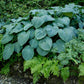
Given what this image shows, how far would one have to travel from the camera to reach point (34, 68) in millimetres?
2539

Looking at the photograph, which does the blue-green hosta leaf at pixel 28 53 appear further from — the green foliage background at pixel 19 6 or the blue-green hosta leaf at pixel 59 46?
the green foliage background at pixel 19 6

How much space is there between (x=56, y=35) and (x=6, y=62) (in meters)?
1.49

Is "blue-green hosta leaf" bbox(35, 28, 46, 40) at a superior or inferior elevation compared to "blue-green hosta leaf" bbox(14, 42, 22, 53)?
superior

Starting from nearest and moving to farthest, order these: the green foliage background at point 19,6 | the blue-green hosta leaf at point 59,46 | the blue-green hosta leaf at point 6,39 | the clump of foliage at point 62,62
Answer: the clump of foliage at point 62,62, the blue-green hosta leaf at point 59,46, the blue-green hosta leaf at point 6,39, the green foliage background at point 19,6

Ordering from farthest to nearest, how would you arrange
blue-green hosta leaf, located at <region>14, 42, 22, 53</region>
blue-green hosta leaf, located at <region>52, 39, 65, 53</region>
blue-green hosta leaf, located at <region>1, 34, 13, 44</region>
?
blue-green hosta leaf, located at <region>1, 34, 13, 44</region>
blue-green hosta leaf, located at <region>14, 42, 22, 53</region>
blue-green hosta leaf, located at <region>52, 39, 65, 53</region>

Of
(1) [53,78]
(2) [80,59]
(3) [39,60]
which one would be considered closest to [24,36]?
(3) [39,60]

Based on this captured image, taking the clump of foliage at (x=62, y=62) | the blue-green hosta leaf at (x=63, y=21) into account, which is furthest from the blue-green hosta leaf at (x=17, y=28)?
the blue-green hosta leaf at (x=63, y=21)

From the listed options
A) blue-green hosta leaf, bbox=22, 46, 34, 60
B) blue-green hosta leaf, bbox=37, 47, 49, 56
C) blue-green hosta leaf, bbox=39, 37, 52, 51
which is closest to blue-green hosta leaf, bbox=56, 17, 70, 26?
blue-green hosta leaf, bbox=39, 37, 52, 51

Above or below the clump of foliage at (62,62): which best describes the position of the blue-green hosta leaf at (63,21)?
above

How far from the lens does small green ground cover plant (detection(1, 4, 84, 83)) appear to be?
8.08ft

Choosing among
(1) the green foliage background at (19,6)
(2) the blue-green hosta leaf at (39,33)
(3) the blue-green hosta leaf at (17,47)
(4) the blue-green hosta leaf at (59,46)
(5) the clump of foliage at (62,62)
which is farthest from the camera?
(1) the green foliage background at (19,6)

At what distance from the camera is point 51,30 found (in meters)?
2.90

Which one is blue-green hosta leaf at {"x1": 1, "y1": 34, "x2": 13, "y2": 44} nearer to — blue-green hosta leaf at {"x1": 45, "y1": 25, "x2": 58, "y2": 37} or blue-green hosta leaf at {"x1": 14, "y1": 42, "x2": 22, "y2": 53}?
blue-green hosta leaf at {"x1": 14, "y1": 42, "x2": 22, "y2": 53}

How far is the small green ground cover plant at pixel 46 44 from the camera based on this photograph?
2463mm
